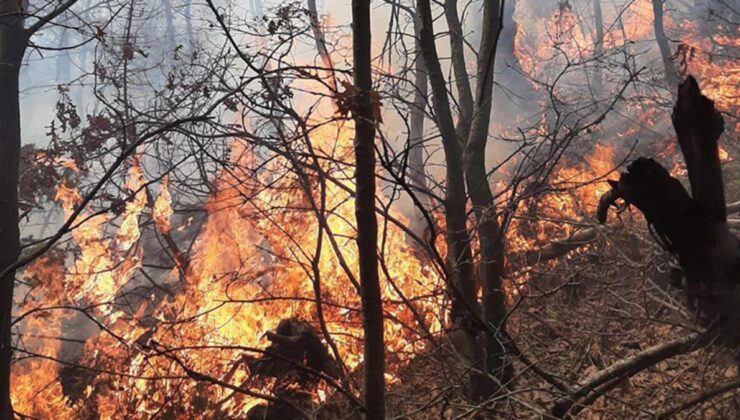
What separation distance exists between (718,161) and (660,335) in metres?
3.55

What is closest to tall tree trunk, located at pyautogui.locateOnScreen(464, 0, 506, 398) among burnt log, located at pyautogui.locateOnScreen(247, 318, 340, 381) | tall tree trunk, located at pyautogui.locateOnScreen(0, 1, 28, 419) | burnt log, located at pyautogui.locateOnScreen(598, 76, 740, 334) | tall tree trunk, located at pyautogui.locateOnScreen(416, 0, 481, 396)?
tall tree trunk, located at pyautogui.locateOnScreen(416, 0, 481, 396)

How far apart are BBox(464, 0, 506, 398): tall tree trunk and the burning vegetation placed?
0.07 ft

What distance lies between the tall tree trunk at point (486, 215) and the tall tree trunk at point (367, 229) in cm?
221

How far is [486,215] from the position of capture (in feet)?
14.2

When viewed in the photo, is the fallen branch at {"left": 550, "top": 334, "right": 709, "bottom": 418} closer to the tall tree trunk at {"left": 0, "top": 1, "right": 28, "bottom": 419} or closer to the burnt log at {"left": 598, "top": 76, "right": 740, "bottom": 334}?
the burnt log at {"left": 598, "top": 76, "right": 740, "bottom": 334}

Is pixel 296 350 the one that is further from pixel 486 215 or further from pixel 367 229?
pixel 367 229

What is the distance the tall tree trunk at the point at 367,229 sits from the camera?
212 centimetres

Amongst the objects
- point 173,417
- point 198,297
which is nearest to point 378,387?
point 173,417

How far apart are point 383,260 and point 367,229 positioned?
740 millimetres

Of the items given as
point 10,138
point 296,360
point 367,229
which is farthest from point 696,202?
point 10,138

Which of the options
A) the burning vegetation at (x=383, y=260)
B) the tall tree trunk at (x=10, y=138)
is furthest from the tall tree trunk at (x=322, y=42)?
the tall tree trunk at (x=10, y=138)

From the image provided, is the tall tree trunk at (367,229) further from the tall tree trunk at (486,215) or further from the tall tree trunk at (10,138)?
the tall tree trunk at (10,138)

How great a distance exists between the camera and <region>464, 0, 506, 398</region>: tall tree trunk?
13.9 feet

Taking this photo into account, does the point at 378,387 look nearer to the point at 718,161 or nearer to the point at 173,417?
the point at 718,161
